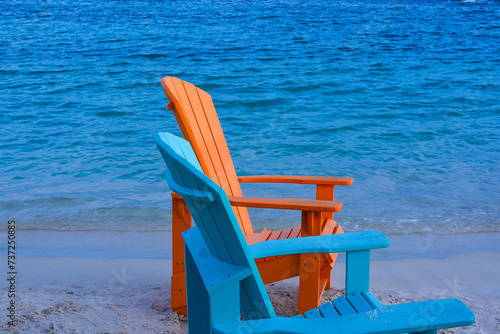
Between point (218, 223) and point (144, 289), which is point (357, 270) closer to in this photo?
point (218, 223)

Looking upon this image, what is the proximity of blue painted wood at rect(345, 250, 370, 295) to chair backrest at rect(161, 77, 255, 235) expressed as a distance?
3.62 ft

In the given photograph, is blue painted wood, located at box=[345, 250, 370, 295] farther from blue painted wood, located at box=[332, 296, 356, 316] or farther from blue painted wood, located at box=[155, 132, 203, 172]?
blue painted wood, located at box=[155, 132, 203, 172]

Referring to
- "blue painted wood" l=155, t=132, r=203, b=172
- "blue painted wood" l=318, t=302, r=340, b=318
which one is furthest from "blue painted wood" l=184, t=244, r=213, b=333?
"blue painted wood" l=318, t=302, r=340, b=318

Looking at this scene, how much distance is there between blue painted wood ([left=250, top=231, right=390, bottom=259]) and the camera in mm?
1782

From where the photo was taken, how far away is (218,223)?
142 centimetres

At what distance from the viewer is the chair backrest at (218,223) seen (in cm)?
136

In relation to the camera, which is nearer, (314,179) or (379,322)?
(379,322)

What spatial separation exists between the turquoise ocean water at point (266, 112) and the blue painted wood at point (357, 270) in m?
2.32

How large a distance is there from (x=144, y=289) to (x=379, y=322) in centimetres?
196

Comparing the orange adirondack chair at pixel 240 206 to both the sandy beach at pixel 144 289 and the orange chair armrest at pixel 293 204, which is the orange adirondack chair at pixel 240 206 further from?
the sandy beach at pixel 144 289

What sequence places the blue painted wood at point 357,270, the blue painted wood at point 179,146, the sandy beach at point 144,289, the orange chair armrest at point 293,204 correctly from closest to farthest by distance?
the blue painted wood at point 179,146 → the blue painted wood at point 357,270 → the orange chair armrest at point 293,204 → the sandy beach at point 144,289

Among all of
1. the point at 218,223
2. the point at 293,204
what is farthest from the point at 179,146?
the point at 293,204

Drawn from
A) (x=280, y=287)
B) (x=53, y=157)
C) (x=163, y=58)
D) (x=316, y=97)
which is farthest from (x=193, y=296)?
(x=163, y=58)

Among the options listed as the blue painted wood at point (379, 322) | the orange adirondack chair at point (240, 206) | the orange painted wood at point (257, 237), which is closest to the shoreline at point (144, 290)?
the orange adirondack chair at point (240, 206)
